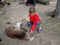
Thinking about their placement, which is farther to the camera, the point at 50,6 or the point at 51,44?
the point at 50,6

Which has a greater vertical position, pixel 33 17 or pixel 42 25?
pixel 33 17

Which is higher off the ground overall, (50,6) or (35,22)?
(35,22)

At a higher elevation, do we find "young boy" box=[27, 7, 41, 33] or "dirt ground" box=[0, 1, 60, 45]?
"young boy" box=[27, 7, 41, 33]

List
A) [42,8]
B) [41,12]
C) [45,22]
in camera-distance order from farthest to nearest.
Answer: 1. [42,8]
2. [41,12]
3. [45,22]

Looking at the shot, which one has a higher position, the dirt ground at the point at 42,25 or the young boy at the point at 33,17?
the young boy at the point at 33,17

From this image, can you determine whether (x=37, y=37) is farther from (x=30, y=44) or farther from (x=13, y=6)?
(x=13, y=6)

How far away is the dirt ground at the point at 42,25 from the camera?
5.59 meters

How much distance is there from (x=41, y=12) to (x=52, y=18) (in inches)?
49.3

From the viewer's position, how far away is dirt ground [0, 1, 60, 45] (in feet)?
18.3

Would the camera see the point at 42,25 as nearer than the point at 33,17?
No

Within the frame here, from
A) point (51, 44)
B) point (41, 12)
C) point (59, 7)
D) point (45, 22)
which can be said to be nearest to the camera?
point (51, 44)

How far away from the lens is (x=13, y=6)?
9.97 metres

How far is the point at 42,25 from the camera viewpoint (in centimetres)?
688

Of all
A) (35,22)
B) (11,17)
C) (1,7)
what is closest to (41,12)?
(11,17)
